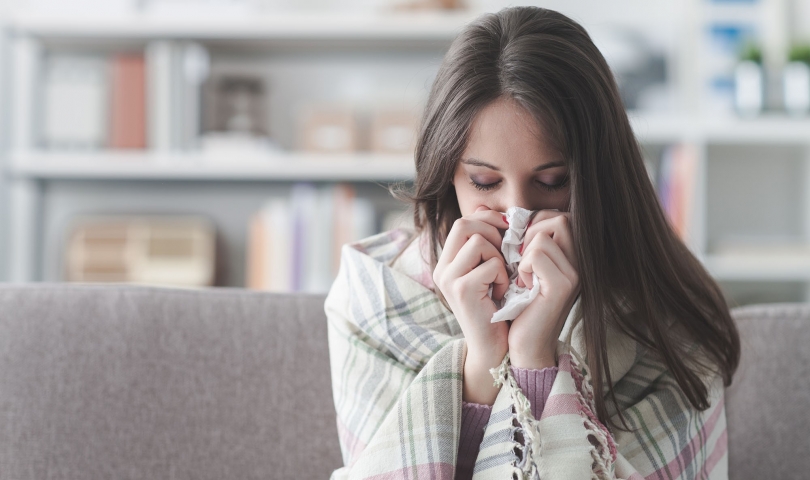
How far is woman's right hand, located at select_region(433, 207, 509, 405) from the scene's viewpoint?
2.90 feet

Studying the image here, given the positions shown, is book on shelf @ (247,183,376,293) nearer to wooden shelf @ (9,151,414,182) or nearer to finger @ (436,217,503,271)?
wooden shelf @ (9,151,414,182)

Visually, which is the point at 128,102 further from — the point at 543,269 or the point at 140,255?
the point at 543,269

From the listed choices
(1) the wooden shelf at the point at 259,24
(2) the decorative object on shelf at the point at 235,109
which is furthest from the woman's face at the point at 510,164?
(2) the decorative object on shelf at the point at 235,109

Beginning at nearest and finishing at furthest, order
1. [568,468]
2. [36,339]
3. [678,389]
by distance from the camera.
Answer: [568,468], [678,389], [36,339]

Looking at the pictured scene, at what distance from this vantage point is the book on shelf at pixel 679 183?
224cm

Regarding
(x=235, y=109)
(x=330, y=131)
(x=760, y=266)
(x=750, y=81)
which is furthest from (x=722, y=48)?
(x=235, y=109)

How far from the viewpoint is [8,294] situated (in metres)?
1.09

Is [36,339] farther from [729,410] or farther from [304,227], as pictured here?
[304,227]

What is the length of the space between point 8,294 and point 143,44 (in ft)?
5.12

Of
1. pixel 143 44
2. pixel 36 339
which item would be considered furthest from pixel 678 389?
pixel 143 44

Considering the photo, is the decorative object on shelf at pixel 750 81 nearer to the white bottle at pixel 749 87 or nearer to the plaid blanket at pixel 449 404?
the white bottle at pixel 749 87

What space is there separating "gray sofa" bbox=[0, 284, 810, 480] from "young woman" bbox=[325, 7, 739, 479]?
0.33ft

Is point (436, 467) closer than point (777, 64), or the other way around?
point (436, 467)

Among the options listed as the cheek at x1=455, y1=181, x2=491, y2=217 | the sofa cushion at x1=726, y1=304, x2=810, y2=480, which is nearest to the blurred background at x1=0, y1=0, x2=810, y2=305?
the sofa cushion at x1=726, y1=304, x2=810, y2=480
